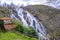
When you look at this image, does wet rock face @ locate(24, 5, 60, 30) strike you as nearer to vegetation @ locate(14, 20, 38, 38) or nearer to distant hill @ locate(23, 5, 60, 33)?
distant hill @ locate(23, 5, 60, 33)

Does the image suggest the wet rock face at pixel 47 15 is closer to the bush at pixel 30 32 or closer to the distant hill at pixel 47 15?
the distant hill at pixel 47 15

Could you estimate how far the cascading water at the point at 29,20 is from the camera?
183cm

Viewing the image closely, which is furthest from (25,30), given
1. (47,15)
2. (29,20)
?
(47,15)

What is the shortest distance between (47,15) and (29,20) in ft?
0.69

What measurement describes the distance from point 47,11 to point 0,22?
21.3 inches

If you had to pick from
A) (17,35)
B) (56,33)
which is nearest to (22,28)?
(17,35)

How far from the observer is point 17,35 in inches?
72.6

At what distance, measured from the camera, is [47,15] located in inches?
74.0

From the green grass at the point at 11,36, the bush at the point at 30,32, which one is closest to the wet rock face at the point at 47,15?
the bush at the point at 30,32

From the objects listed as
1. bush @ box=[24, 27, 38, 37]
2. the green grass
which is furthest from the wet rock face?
the green grass

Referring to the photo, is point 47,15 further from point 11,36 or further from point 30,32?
point 11,36

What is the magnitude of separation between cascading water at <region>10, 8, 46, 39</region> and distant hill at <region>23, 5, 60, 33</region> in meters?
0.04

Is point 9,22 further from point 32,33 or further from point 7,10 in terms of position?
point 32,33

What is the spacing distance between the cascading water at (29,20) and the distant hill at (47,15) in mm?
44
